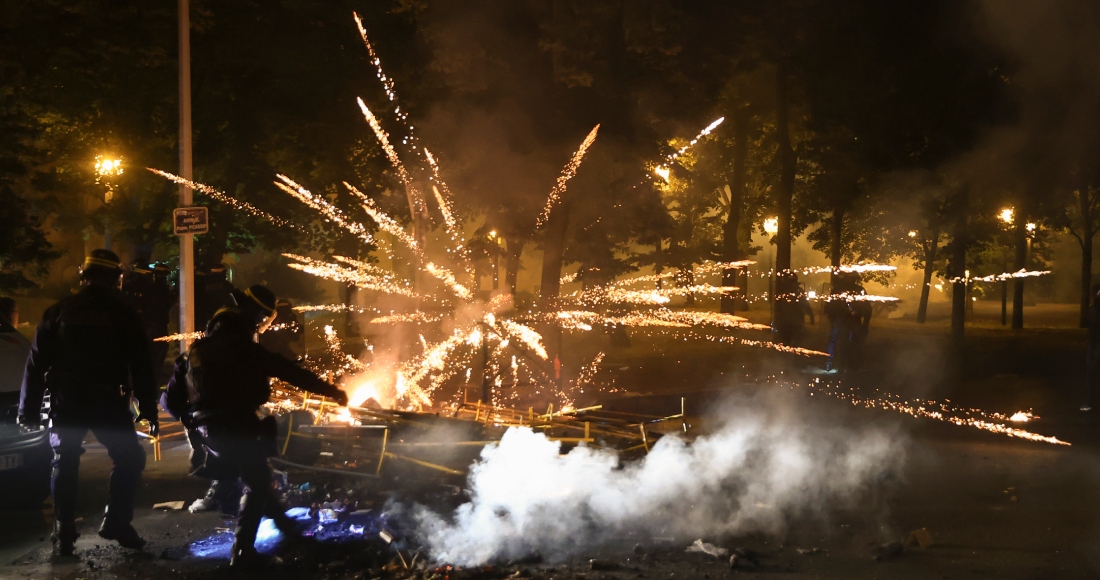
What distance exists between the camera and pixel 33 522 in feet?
21.5

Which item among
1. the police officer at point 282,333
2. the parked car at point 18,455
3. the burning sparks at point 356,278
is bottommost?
the parked car at point 18,455

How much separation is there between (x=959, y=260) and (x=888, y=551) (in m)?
15.0

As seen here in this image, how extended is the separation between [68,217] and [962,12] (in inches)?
967

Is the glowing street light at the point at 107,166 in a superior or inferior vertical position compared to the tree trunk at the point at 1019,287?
superior

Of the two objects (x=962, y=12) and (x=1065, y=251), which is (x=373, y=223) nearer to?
(x=962, y=12)

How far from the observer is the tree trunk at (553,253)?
54.5 ft

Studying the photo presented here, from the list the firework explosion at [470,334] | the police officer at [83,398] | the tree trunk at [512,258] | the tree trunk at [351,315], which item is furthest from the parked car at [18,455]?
the tree trunk at [351,315]

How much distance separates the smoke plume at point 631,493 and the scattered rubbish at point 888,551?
27.2 inches

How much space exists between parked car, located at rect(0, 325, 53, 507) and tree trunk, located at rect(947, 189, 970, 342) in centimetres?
1557

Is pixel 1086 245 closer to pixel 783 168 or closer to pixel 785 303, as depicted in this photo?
pixel 783 168

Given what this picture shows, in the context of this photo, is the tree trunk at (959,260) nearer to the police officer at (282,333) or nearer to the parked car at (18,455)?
the police officer at (282,333)

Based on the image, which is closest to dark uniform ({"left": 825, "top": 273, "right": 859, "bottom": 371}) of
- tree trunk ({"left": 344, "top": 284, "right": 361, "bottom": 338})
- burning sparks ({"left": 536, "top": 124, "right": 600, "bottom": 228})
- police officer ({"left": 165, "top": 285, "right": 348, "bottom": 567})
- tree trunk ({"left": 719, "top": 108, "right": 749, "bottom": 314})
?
burning sparks ({"left": 536, "top": 124, "right": 600, "bottom": 228})

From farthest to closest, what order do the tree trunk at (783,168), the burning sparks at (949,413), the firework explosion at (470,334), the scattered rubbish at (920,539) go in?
the tree trunk at (783,168), the firework explosion at (470,334), the burning sparks at (949,413), the scattered rubbish at (920,539)

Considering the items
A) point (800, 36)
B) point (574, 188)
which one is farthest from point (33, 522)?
point (800, 36)
